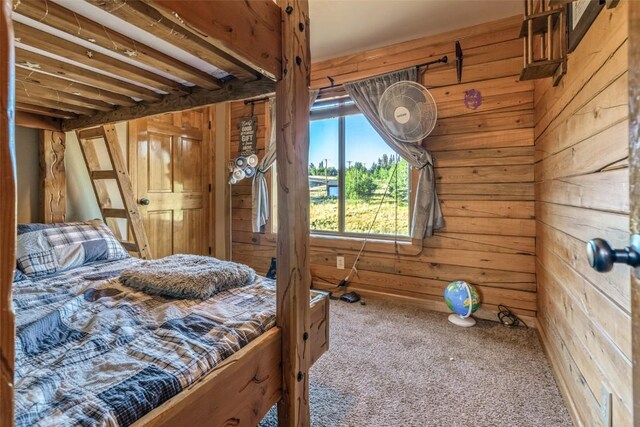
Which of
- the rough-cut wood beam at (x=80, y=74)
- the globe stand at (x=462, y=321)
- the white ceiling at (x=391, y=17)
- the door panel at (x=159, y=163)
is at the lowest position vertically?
the globe stand at (x=462, y=321)

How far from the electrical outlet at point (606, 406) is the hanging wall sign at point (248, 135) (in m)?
3.41

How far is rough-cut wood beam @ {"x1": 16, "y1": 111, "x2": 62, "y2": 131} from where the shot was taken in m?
2.31

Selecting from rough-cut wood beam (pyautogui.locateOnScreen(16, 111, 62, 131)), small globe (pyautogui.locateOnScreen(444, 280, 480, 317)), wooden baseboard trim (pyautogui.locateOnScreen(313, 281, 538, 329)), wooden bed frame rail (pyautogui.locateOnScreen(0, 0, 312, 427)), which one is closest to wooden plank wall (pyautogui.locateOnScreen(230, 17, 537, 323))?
wooden baseboard trim (pyautogui.locateOnScreen(313, 281, 538, 329))

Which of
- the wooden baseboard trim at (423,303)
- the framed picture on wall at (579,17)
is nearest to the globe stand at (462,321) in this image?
the wooden baseboard trim at (423,303)

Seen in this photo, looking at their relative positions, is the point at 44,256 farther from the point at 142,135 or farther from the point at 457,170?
the point at 457,170

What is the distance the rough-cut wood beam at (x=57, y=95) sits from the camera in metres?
1.84

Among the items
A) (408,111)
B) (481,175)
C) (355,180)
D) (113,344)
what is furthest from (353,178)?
(113,344)

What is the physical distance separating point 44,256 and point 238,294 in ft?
4.51

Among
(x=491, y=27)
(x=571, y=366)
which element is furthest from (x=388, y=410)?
(x=491, y=27)

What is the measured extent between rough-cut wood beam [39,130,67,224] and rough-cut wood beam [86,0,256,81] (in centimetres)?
198

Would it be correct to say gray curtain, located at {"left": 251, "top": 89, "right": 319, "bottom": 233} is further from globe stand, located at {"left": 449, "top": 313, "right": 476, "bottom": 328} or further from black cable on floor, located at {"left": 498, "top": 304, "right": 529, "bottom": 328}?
black cable on floor, located at {"left": 498, "top": 304, "right": 529, "bottom": 328}

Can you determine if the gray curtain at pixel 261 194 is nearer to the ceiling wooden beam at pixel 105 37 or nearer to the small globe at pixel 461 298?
the ceiling wooden beam at pixel 105 37

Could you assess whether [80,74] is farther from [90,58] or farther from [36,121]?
[36,121]

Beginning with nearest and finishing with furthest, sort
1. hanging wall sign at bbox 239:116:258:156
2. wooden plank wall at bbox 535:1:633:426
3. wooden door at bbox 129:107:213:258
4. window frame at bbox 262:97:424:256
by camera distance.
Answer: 1. wooden plank wall at bbox 535:1:633:426
2. window frame at bbox 262:97:424:256
3. wooden door at bbox 129:107:213:258
4. hanging wall sign at bbox 239:116:258:156
